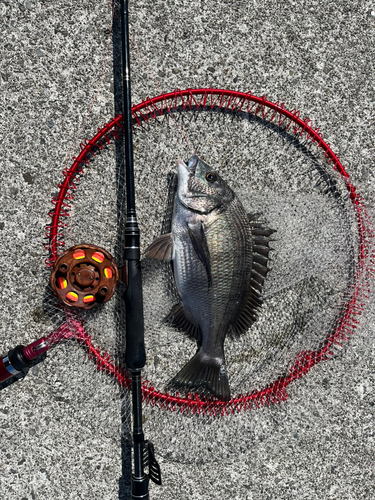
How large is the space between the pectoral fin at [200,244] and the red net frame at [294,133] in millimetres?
559

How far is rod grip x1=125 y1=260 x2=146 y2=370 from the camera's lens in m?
1.62

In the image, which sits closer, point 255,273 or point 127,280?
point 127,280

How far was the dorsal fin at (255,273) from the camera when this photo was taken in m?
1.77

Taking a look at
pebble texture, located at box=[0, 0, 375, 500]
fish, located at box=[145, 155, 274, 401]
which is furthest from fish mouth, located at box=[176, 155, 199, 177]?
pebble texture, located at box=[0, 0, 375, 500]

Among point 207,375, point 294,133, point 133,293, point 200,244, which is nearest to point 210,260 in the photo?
point 200,244

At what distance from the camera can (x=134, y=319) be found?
1.63 m

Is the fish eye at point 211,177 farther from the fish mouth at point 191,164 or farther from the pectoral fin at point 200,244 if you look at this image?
the pectoral fin at point 200,244

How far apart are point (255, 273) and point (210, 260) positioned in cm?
24

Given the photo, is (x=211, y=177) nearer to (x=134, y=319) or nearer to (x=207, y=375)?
(x=134, y=319)

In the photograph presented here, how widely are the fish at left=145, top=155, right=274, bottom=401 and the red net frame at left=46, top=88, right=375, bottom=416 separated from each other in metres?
0.13

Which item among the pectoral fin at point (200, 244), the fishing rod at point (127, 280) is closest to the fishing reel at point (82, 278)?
the fishing rod at point (127, 280)

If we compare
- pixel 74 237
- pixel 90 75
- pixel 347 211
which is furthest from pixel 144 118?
pixel 347 211

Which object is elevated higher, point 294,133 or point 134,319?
point 294,133

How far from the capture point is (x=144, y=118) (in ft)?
5.84
